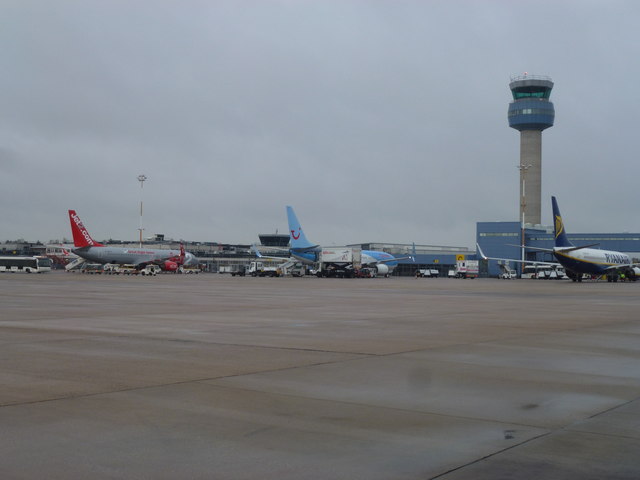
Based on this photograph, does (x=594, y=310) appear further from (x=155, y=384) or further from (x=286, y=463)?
(x=286, y=463)

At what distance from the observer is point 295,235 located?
96.1 metres

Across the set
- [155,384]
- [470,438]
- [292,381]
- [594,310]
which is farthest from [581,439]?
[594,310]

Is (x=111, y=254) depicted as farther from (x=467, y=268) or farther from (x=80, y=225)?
(x=467, y=268)

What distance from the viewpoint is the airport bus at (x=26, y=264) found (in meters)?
101

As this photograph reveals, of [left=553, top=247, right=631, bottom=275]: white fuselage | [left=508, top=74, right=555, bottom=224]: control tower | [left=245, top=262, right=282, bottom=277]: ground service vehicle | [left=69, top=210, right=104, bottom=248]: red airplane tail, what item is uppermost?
[left=508, top=74, right=555, bottom=224]: control tower

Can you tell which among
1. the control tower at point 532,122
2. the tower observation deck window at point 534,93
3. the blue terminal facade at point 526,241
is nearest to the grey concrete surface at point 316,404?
the blue terminal facade at point 526,241

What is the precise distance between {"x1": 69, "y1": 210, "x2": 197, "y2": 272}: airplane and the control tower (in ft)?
342

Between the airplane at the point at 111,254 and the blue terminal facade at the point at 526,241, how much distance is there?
223 feet

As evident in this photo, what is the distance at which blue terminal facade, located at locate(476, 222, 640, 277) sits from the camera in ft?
474

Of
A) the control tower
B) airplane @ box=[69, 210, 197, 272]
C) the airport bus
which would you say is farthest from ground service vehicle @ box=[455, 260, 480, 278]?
the control tower

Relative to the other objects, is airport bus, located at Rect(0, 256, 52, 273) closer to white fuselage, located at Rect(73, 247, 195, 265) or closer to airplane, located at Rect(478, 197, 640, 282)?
white fuselage, located at Rect(73, 247, 195, 265)

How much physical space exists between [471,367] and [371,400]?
326 cm

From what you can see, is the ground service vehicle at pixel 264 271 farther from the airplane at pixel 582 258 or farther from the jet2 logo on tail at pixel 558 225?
the jet2 logo on tail at pixel 558 225

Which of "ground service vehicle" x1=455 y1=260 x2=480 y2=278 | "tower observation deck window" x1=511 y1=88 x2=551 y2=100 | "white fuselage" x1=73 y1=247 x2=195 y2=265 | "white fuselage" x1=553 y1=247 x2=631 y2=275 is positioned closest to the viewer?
"white fuselage" x1=553 y1=247 x2=631 y2=275
